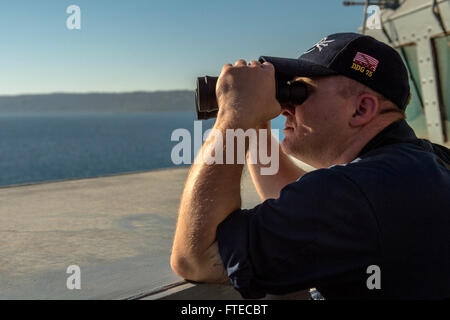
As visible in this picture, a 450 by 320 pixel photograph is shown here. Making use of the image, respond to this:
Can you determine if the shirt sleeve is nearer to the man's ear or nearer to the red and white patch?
the man's ear

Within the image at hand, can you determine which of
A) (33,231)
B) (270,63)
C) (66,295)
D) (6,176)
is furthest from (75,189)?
(6,176)

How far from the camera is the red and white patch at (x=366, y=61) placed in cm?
155

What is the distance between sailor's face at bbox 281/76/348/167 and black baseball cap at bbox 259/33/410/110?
0.04 m

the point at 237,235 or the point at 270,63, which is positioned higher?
the point at 270,63

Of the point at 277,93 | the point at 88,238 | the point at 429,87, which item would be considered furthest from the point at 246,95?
the point at 429,87

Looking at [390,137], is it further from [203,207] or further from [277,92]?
[203,207]

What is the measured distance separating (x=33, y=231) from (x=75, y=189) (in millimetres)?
1629

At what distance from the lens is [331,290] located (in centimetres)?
138

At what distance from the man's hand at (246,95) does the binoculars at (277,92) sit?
0.04 m

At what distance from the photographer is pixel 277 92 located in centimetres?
157

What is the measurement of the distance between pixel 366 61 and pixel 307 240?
67 centimetres

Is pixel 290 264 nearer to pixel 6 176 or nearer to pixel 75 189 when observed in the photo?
pixel 75 189

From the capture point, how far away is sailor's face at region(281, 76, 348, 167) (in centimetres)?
156

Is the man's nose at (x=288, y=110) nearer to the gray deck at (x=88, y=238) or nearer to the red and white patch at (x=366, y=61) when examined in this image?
the red and white patch at (x=366, y=61)
